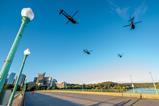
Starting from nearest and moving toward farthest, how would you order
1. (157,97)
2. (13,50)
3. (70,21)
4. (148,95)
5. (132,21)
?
(13,50) < (70,21) < (132,21) < (157,97) < (148,95)

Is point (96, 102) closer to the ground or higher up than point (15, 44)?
closer to the ground

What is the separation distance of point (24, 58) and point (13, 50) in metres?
5.63

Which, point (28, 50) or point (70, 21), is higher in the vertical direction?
point (70, 21)

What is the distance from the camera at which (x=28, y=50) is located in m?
→ 8.32

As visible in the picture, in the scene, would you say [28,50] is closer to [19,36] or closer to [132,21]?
[19,36]

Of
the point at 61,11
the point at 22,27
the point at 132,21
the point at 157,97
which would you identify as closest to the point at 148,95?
the point at 157,97

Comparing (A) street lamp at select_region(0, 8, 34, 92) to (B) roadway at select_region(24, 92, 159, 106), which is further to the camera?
(B) roadway at select_region(24, 92, 159, 106)

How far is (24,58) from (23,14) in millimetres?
5368

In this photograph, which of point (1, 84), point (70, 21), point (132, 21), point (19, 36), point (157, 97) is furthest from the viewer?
point (157, 97)

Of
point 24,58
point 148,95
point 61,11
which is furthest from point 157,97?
point 24,58

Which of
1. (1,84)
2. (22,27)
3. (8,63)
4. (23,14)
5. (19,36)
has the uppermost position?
(23,14)

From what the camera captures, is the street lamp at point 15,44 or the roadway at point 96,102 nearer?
the street lamp at point 15,44

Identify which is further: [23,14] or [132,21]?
[132,21]

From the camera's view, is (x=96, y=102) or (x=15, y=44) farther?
(x=96, y=102)
